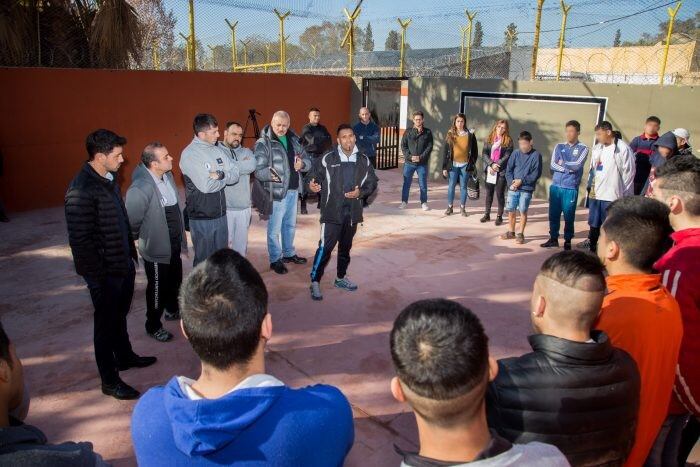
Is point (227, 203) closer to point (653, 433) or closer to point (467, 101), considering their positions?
point (653, 433)

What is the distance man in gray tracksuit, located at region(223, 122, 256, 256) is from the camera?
5.19m

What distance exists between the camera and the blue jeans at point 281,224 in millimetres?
6086

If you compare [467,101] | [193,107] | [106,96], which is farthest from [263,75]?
[467,101]

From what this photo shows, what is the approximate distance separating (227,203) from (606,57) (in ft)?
51.1

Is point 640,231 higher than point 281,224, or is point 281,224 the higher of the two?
point 640,231

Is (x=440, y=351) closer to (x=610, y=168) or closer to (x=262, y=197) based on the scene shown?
(x=262, y=197)

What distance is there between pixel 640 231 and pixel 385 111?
38.8ft

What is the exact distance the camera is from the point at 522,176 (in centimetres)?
716

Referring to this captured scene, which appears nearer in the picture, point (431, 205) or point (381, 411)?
point (381, 411)

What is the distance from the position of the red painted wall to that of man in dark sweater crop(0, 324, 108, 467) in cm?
846

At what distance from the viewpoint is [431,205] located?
379 inches

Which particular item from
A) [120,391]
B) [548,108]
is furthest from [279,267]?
[548,108]

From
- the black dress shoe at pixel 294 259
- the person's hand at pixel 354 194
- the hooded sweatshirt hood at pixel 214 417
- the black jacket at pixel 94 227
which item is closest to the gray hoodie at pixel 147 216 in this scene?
the black jacket at pixel 94 227

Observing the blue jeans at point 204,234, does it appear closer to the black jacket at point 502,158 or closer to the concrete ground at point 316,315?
the concrete ground at point 316,315
